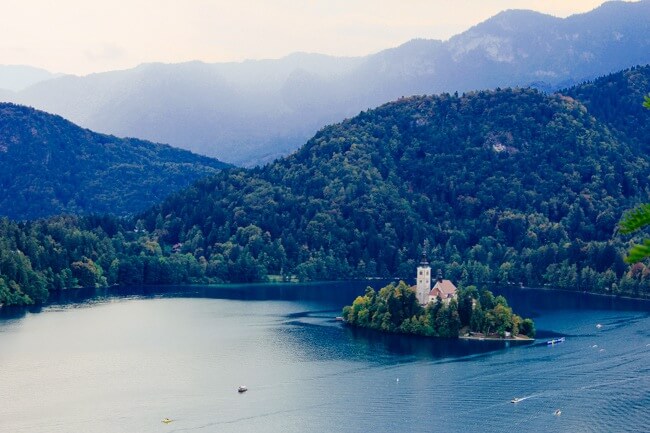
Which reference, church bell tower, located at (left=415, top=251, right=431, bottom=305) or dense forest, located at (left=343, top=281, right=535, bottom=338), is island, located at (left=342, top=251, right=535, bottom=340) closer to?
dense forest, located at (left=343, top=281, right=535, bottom=338)

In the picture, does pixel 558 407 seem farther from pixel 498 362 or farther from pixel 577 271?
pixel 577 271

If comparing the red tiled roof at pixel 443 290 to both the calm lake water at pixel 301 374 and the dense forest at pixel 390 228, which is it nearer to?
the calm lake water at pixel 301 374

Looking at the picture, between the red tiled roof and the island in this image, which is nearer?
the island

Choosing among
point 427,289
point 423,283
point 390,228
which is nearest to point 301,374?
point 423,283

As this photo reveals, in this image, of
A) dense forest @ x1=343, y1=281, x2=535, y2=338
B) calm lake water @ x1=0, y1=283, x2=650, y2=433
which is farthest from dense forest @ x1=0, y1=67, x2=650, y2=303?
dense forest @ x1=343, y1=281, x2=535, y2=338

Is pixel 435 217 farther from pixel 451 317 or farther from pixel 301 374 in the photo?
pixel 301 374

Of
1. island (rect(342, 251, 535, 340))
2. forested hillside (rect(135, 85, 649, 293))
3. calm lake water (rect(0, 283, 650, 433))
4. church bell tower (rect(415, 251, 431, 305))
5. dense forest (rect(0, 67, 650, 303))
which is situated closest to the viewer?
calm lake water (rect(0, 283, 650, 433))

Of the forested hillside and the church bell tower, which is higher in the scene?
the forested hillside

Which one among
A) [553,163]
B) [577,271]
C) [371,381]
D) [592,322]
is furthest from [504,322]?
[553,163]
